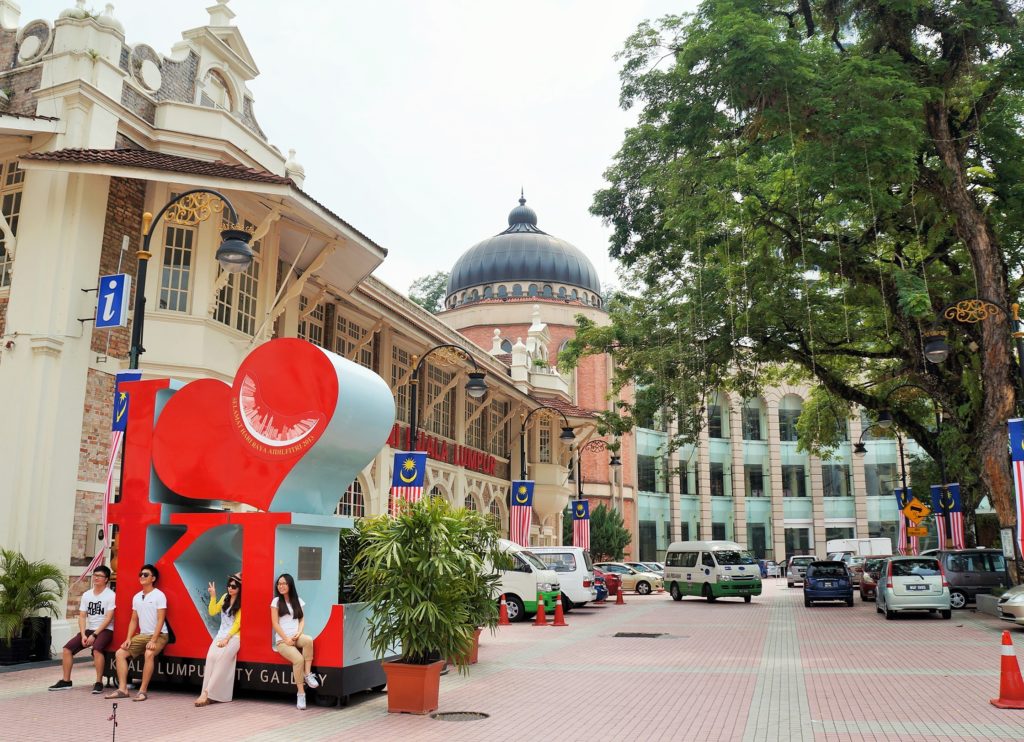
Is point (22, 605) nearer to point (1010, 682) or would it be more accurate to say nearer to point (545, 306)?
point (1010, 682)

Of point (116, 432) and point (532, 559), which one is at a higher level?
point (116, 432)

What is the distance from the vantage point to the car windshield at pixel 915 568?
72.1ft

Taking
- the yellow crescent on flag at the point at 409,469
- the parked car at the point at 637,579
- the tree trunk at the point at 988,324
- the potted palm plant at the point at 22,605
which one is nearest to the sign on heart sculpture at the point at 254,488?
the potted palm plant at the point at 22,605

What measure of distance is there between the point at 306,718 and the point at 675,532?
2434 inches

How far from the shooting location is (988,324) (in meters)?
21.2

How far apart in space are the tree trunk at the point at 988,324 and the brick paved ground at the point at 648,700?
4743 millimetres

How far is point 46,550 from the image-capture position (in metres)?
14.4

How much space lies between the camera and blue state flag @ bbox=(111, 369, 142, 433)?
39.2 feet

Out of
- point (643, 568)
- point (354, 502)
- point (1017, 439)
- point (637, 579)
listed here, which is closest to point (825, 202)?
point (1017, 439)

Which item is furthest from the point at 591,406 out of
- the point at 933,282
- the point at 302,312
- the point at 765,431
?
the point at 302,312

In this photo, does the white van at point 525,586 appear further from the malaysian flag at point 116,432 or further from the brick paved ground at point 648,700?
the malaysian flag at point 116,432

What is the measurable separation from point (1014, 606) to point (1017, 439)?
11.1ft

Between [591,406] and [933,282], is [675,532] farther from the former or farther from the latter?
[933,282]

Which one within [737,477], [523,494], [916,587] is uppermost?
[737,477]
